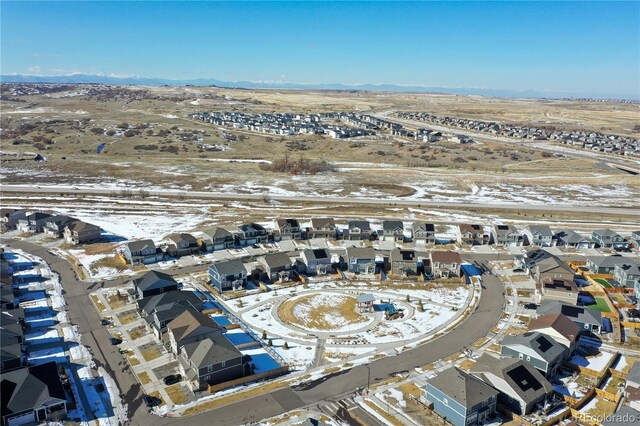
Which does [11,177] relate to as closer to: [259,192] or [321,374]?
[259,192]

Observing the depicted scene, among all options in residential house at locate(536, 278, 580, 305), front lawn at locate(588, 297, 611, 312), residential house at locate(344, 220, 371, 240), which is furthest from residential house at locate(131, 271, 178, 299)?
front lawn at locate(588, 297, 611, 312)

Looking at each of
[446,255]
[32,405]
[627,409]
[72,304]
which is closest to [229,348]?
[32,405]

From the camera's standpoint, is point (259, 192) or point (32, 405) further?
point (259, 192)

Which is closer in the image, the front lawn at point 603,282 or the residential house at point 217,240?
the front lawn at point 603,282

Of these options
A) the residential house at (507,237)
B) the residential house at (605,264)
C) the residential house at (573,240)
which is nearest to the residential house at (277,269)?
the residential house at (507,237)

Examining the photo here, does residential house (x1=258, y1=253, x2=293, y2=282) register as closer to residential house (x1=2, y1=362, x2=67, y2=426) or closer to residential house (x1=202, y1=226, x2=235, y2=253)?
residential house (x1=202, y1=226, x2=235, y2=253)

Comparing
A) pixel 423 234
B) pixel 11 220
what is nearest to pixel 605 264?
pixel 423 234

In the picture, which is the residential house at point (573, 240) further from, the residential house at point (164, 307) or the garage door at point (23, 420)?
the garage door at point (23, 420)

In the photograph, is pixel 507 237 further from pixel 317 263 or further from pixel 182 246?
pixel 182 246
